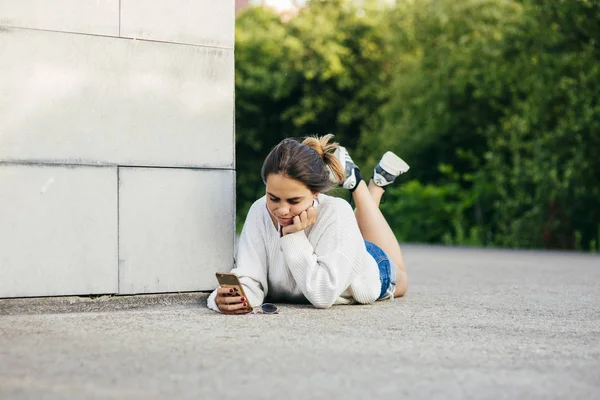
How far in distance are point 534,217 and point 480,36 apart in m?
6.71

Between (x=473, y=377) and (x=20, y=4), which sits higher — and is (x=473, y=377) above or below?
below

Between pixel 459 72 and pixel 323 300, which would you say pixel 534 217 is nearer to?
pixel 459 72

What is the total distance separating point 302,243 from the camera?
4.75m

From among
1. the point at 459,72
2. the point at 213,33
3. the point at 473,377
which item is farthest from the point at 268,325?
the point at 459,72

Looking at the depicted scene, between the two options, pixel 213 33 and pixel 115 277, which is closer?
pixel 115 277

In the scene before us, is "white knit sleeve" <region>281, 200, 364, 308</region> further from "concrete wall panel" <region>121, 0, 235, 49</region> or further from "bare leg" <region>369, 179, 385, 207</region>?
"bare leg" <region>369, 179, 385, 207</region>

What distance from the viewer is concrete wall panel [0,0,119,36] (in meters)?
4.66

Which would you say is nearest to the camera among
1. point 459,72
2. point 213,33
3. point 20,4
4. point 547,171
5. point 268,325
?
point 268,325

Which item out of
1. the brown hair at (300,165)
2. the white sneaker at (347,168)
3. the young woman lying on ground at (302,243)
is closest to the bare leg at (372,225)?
the white sneaker at (347,168)

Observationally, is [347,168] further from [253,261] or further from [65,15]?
[65,15]

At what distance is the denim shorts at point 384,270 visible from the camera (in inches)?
216

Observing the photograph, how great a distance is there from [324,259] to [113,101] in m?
1.48

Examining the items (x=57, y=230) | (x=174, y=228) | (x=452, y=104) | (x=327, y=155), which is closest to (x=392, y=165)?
(x=327, y=155)

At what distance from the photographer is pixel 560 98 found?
15023 mm
